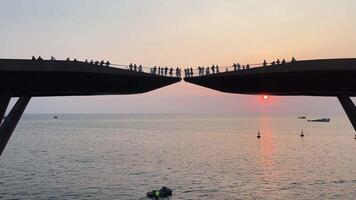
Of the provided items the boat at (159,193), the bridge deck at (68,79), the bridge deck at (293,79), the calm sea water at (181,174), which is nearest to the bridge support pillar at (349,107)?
the bridge deck at (293,79)

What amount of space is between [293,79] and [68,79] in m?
18.2

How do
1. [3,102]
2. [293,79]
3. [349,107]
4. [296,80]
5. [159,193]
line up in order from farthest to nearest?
[159,193] → [349,107] → [296,80] → [293,79] → [3,102]

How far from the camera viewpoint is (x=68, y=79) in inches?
1581

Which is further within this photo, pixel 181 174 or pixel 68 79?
pixel 181 174

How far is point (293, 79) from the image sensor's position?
41062 millimetres

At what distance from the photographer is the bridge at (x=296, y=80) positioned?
38125mm

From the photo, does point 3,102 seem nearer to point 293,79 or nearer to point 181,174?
point 293,79

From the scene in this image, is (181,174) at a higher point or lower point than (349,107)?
lower

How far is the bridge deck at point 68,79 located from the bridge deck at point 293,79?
4654 millimetres

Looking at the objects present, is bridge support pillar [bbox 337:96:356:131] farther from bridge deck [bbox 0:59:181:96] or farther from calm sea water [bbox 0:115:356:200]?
calm sea water [bbox 0:115:356:200]

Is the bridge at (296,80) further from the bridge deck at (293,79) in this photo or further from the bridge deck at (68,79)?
the bridge deck at (68,79)

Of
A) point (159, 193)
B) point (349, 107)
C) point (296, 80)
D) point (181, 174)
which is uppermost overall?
point (296, 80)

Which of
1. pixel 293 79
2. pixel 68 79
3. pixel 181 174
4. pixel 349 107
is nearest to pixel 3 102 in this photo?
pixel 68 79

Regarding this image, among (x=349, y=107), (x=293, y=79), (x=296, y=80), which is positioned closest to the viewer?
(x=293, y=79)
